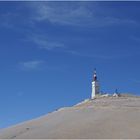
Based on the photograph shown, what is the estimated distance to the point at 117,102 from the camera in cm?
5578

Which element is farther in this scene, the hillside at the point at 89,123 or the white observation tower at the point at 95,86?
the white observation tower at the point at 95,86

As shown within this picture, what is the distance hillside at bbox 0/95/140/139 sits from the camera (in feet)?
135

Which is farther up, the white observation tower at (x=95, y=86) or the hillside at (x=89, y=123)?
the white observation tower at (x=95, y=86)

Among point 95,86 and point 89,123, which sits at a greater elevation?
point 95,86

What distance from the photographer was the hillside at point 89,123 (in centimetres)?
4128

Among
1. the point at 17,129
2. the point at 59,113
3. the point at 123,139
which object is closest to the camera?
the point at 123,139

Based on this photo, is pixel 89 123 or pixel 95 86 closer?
pixel 89 123

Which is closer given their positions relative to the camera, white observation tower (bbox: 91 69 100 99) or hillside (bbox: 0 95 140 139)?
hillside (bbox: 0 95 140 139)

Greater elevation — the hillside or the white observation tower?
the white observation tower

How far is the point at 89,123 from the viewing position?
1763 inches

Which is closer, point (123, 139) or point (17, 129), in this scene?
point (123, 139)

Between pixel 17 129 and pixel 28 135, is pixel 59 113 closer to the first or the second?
pixel 17 129

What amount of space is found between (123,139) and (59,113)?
53.7ft

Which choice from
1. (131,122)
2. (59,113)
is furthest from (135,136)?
(59,113)
